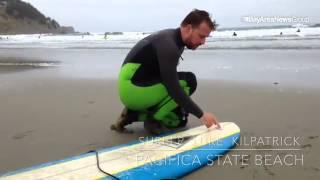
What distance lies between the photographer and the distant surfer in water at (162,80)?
3.24m

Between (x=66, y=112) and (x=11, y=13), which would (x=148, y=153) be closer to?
(x=66, y=112)

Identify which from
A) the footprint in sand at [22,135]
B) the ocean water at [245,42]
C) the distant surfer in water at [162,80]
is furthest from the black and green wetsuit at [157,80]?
the ocean water at [245,42]

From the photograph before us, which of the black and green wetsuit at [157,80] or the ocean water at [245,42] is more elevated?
the black and green wetsuit at [157,80]

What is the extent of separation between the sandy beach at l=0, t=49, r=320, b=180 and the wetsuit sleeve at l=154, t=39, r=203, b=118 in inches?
18.4

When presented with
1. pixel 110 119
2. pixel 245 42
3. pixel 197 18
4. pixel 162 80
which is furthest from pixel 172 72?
pixel 245 42

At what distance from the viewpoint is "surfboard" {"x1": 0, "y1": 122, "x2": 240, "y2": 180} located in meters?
2.59

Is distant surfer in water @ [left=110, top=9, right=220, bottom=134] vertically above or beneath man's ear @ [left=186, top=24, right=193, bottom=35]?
beneath

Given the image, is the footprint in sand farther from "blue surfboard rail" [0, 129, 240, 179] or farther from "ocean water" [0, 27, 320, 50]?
"ocean water" [0, 27, 320, 50]

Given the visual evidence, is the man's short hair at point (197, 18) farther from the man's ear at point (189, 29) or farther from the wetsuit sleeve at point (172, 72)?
the wetsuit sleeve at point (172, 72)

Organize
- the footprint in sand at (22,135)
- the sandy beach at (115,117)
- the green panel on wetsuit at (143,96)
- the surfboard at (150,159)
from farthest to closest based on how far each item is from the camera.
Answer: the footprint in sand at (22,135), the green panel on wetsuit at (143,96), the sandy beach at (115,117), the surfboard at (150,159)

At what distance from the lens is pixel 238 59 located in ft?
33.7

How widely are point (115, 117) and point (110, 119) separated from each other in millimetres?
104

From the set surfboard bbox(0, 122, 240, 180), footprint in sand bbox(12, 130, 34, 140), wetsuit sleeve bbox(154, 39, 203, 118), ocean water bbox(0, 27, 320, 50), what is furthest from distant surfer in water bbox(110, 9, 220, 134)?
ocean water bbox(0, 27, 320, 50)

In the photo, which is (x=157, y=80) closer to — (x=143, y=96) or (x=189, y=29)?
(x=143, y=96)
